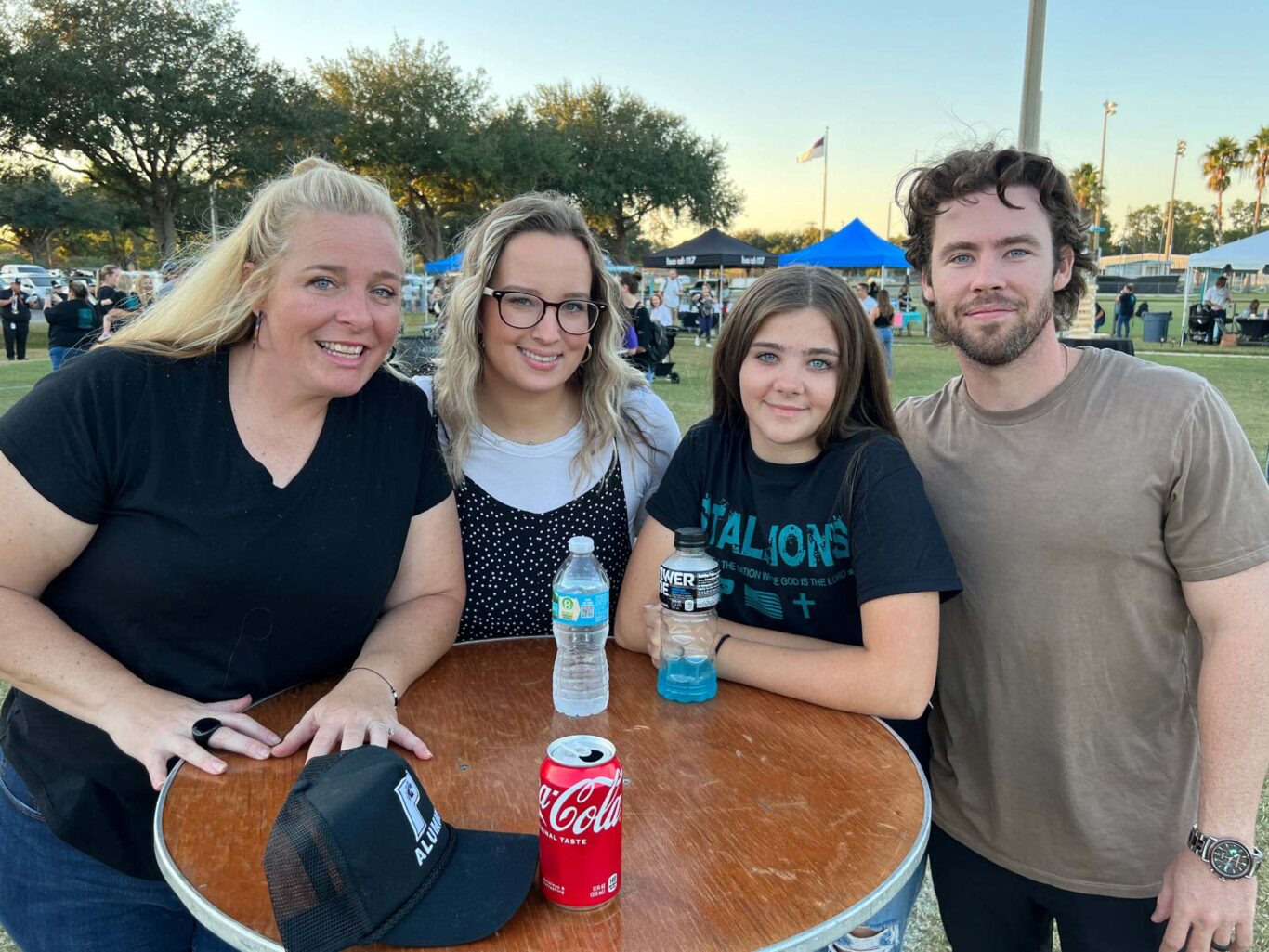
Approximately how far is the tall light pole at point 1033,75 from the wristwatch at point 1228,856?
573 centimetres

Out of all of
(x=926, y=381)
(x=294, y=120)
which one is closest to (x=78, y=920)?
(x=926, y=381)

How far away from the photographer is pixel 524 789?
1.58 meters

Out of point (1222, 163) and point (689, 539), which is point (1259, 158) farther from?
point (689, 539)

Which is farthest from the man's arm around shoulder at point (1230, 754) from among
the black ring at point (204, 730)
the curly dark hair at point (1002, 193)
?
the black ring at point (204, 730)

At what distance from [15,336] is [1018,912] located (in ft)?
80.4

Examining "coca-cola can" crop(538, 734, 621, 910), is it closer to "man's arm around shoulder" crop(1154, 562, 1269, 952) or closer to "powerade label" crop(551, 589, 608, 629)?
"powerade label" crop(551, 589, 608, 629)

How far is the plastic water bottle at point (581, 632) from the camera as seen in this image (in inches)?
69.9

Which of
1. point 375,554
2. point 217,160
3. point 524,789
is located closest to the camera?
point 524,789

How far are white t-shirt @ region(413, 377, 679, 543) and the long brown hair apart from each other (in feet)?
1.38

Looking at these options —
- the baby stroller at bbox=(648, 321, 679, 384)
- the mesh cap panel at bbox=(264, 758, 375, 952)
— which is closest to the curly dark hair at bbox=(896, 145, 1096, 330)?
the mesh cap panel at bbox=(264, 758, 375, 952)

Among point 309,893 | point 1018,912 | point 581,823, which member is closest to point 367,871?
point 309,893

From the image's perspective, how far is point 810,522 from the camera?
6.57 ft

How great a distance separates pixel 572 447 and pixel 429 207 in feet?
131

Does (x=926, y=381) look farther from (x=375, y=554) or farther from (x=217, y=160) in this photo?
(x=217, y=160)
